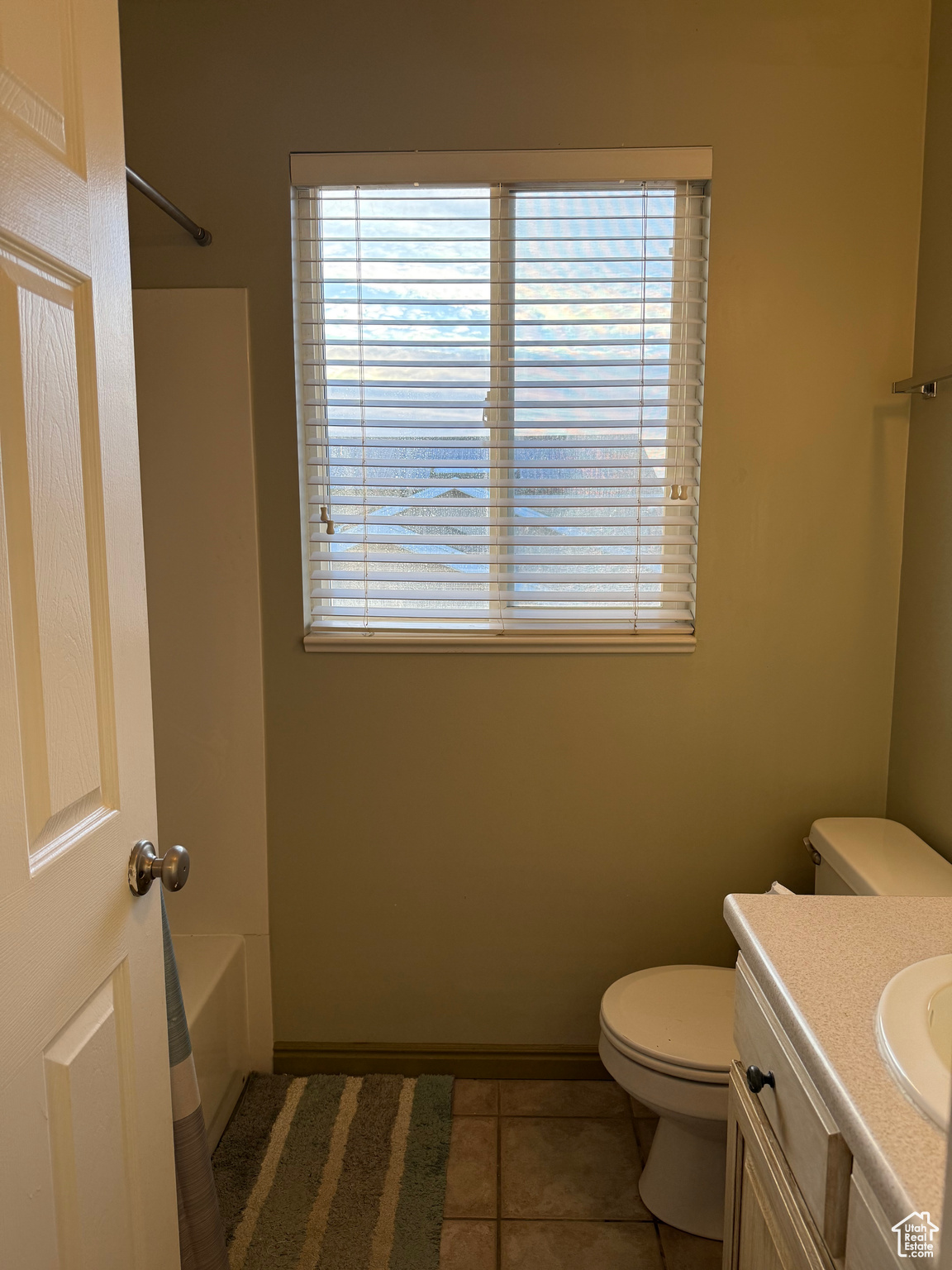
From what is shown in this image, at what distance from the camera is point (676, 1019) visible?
1733 mm

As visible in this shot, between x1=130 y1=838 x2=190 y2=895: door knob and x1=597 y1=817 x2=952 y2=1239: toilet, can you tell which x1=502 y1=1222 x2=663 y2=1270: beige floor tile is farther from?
x1=130 y1=838 x2=190 y2=895: door knob

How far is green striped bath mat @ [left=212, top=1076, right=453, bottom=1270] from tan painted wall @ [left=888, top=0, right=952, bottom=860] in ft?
4.25

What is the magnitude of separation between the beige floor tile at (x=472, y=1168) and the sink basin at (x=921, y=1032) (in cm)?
119

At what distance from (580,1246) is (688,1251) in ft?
0.68

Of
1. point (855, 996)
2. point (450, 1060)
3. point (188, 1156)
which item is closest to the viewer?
point (855, 996)

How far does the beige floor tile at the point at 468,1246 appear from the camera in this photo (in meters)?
1.64

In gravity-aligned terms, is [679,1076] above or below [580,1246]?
above

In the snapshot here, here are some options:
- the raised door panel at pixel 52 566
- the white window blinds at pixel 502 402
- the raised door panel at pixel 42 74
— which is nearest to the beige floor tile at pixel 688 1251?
the white window blinds at pixel 502 402

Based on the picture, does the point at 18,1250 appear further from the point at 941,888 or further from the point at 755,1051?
the point at 941,888

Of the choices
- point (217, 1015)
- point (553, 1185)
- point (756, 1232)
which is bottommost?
point (553, 1185)

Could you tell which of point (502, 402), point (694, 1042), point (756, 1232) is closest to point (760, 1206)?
point (756, 1232)
